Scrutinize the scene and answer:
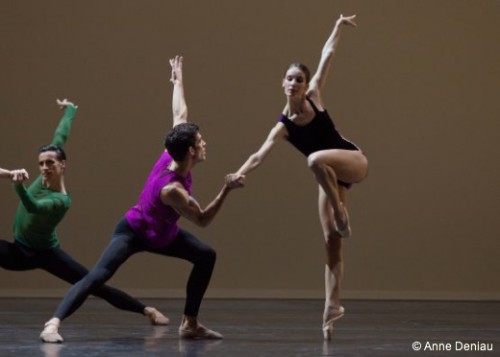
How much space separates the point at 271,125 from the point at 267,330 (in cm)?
253

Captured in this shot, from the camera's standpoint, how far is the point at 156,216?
414 cm

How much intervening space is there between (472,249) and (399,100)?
4.09 feet

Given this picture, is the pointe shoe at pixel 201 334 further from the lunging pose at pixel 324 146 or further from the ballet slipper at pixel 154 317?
the ballet slipper at pixel 154 317

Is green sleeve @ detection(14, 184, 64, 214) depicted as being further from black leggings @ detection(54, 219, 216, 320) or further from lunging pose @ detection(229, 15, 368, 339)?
lunging pose @ detection(229, 15, 368, 339)

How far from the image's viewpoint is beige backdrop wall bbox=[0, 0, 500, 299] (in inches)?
268

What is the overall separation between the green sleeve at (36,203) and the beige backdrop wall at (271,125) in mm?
2302

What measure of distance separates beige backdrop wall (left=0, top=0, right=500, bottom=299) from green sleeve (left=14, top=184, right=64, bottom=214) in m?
2.30

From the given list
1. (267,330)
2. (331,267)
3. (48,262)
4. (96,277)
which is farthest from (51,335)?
(331,267)

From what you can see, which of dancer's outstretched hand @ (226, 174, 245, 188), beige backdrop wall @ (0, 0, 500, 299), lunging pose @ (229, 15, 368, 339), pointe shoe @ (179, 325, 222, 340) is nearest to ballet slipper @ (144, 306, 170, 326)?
pointe shoe @ (179, 325, 222, 340)

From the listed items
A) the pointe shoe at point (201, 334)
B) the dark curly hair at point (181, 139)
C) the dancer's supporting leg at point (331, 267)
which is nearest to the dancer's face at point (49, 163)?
the dark curly hair at point (181, 139)

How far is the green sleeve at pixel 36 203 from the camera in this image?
13.7 feet

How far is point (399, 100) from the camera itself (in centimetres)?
705

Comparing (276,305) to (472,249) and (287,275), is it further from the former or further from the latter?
(472,249)

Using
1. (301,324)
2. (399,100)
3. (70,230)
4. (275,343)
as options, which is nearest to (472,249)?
(399,100)
